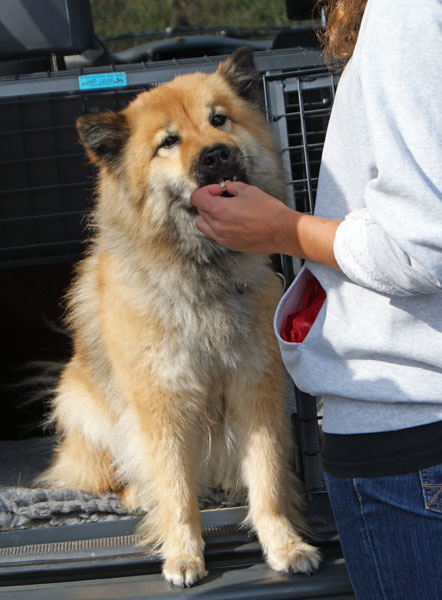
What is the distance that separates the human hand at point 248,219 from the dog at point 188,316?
473 mm

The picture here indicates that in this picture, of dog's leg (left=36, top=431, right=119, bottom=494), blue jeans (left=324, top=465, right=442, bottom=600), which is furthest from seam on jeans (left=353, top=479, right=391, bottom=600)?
dog's leg (left=36, top=431, right=119, bottom=494)

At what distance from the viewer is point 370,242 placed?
33.9 inches

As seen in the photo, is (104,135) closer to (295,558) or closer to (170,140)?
(170,140)

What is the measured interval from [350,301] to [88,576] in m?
1.01

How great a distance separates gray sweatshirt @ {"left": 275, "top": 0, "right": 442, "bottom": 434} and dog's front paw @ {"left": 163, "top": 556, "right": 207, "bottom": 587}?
0.71 meters

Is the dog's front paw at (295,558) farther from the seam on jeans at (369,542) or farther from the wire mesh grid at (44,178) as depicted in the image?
the wire mesh grid at (44,178)

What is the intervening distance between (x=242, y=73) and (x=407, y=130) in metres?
1.04

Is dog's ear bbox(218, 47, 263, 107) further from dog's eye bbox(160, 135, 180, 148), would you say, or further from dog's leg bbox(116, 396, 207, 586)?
dog's leg bbox(116, 396, 207, 586)

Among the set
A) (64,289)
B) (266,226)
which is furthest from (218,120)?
(64,289)

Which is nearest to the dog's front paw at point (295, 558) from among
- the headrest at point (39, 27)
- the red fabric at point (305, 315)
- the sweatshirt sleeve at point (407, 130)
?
the red fabric at point (305, 315)

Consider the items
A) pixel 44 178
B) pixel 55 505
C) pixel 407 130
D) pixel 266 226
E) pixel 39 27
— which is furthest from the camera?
pixel 44 178

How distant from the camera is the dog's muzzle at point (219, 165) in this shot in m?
1.55

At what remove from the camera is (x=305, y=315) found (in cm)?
110

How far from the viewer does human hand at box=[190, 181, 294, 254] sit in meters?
1.02
